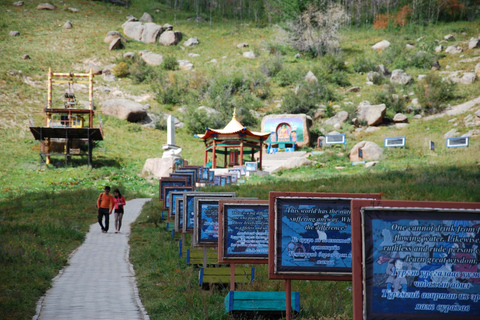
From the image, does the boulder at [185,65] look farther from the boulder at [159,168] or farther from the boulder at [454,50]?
the boulder at [159,168]

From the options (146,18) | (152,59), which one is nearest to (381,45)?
(152,59)

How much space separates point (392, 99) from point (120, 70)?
3526cm

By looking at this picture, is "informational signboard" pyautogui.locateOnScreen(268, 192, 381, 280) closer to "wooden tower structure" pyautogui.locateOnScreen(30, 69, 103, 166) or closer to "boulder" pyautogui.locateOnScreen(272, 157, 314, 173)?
"boulder" pyautogui.locateOnScreen(272, 157, 314, 173)

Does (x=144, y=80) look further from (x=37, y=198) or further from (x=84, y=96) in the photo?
(x=37, y=198)

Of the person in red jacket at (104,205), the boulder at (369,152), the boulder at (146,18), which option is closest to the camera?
the person in red jacket at (104,205)

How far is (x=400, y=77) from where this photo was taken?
5809 cm

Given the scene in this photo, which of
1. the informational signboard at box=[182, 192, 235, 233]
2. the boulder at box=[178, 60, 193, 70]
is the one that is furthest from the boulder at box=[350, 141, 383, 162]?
the boulder at box=[178, 60, 193, 70]

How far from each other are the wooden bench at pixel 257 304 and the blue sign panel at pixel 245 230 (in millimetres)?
694

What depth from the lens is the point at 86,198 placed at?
24703 mm

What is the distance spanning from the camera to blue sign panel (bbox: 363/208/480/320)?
3990 millimetres

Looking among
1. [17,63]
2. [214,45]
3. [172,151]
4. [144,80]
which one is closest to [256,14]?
[214,45]

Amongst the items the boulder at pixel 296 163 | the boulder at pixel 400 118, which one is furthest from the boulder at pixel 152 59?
the boulder at pixel 296 163

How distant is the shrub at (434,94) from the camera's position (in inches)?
1941

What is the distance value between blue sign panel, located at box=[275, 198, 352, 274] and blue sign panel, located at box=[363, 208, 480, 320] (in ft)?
4.51
